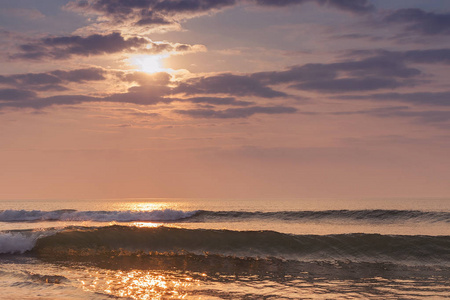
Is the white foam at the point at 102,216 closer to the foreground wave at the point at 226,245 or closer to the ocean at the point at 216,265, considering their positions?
the ocean at the point at 216,265

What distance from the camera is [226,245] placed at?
19969mm

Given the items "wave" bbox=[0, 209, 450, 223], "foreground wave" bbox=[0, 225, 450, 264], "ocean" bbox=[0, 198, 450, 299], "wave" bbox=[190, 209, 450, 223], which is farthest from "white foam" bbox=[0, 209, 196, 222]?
"foreground wave" bbox=[0, 225, 450, 264]

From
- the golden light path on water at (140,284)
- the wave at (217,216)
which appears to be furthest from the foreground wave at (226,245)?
the wave at (217,216)

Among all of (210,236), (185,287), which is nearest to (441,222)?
(210,236)

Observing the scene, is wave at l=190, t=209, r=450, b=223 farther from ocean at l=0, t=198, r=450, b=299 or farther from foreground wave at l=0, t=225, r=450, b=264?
ocean at l=0, t=198, r=450, b=299

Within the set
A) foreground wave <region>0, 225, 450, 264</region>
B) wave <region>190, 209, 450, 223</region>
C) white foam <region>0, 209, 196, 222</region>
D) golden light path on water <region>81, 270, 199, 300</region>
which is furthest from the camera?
white foam <region>0, 209, 196, 222</region>

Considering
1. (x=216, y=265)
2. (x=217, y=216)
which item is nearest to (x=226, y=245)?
(x=216, y=265)

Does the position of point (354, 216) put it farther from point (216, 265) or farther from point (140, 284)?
point (140, 284)

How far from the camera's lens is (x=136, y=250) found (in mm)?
19172

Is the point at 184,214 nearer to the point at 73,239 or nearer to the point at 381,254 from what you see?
the point at 73,239

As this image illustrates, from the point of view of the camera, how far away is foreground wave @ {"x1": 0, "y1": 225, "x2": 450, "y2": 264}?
720 inches

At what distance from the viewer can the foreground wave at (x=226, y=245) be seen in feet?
60.0

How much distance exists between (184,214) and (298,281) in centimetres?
4500

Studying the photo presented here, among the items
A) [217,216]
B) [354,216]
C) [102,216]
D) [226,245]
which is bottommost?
[217,216]
